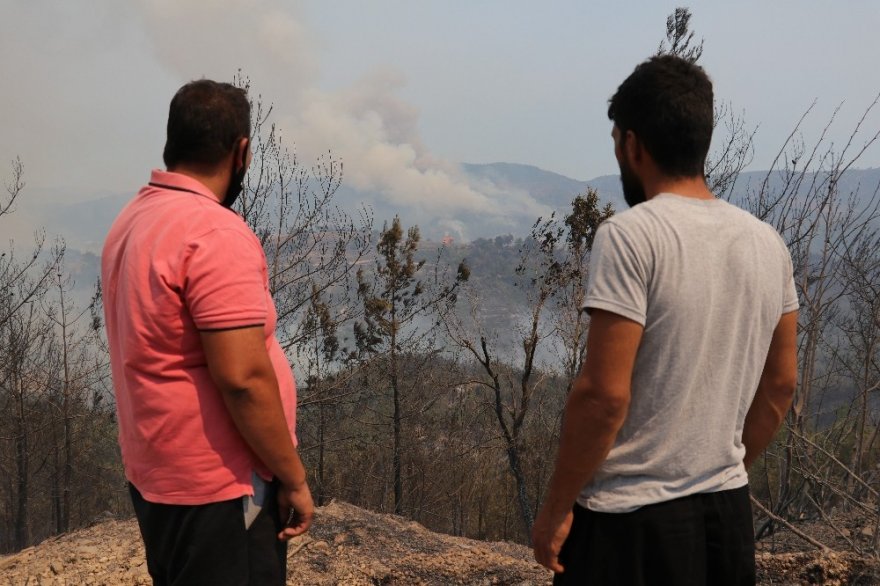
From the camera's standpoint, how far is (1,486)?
22.9 metres

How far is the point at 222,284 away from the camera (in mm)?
1422

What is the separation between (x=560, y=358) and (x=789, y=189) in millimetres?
9132

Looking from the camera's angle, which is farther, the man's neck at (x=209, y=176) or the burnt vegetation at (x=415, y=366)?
the burnt vegetation at (x=415, y=366)

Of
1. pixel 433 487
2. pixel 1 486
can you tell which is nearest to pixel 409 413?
pixel 433 487

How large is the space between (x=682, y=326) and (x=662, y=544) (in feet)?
1.49

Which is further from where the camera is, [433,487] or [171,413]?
[433,487]

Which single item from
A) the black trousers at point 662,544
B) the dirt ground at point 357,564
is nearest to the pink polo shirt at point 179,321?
the black trousers at point 662,544

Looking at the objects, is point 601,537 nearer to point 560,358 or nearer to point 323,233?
point 323,233

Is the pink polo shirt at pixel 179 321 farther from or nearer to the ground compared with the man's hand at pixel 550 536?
farther from the ground

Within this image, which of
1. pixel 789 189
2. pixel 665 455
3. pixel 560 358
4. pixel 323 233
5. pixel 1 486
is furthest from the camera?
pixel 1 486

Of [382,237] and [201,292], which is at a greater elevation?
[382,237]

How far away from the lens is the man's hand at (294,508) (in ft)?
5.29

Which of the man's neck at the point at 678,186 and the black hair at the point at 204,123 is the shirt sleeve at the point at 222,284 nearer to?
the black hair at the point at 204,123

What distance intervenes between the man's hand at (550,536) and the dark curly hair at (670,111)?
0.77 meters
